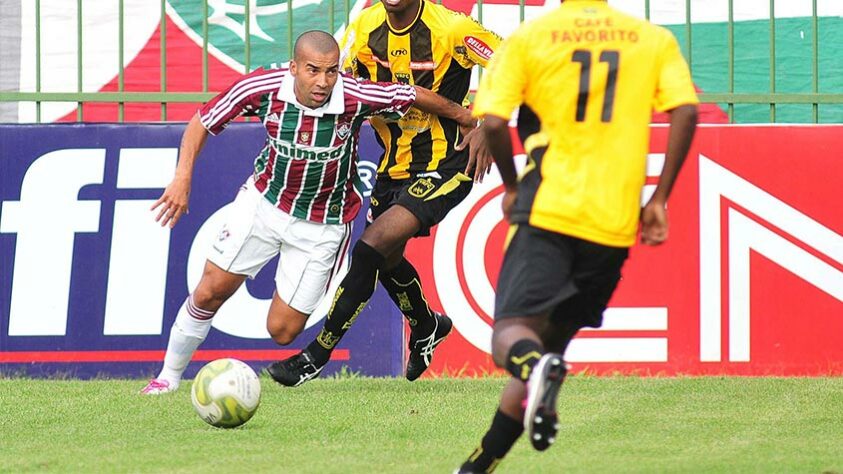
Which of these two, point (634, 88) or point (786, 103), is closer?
point (634, 88)

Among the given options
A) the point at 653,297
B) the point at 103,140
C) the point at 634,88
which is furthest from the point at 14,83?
the point at 634,88

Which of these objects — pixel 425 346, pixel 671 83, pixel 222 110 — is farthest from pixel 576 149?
pixel 425 346

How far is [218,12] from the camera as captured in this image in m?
10.1

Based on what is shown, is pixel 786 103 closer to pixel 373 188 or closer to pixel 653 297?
pixel 653 297

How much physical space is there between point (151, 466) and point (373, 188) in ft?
10.6

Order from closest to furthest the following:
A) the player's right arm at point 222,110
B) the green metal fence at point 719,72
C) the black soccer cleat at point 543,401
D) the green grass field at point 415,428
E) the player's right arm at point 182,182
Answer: the black soccer cleat at point 543,401 < the green grass field at point 415,428 < the player's right arm at point 182,182 < the player's right arm at point 222,110 < the green metal fence at point 719,72

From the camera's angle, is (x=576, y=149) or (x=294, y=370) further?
(x=294, y=370)

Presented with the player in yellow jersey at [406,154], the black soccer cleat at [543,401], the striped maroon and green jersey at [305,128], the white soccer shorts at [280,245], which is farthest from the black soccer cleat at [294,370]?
the black soccer cleat at [543,401]

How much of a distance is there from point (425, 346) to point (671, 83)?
3859 millimetres

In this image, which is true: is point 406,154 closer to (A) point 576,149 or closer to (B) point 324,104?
(B) point 324,104

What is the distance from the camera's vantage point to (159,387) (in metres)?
8.35

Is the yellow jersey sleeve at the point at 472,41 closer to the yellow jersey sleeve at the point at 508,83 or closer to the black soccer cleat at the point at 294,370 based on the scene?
the black soccer cleat at the point at 294,370

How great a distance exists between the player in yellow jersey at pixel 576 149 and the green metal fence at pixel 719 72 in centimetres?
467

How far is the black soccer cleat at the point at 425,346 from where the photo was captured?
8586 mm
